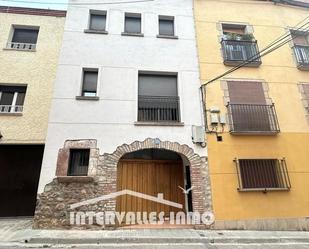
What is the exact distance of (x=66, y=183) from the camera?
6.18 metres

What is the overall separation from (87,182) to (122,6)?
23.1 ft

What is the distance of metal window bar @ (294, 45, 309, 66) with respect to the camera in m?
8.65

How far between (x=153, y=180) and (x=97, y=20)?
6583 millimetres

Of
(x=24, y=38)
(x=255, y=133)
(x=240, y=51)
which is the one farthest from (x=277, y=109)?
(x=24, y=38)

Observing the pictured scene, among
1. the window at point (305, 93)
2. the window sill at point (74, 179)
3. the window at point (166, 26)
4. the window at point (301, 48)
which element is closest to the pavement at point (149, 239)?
the window sill at point (74, 179)

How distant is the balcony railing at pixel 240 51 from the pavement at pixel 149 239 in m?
5.90

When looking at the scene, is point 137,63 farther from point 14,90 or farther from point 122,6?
point 14,90

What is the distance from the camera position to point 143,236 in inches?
211

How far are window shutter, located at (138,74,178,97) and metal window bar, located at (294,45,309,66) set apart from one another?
5.12m

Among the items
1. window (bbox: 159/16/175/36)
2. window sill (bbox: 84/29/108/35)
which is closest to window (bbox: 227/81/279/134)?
window (bbox: 159/16/175/36)

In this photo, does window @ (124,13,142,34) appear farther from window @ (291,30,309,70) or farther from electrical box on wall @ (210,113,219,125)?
window @ (291,30,309,70)

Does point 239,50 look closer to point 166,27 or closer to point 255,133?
point 166,27

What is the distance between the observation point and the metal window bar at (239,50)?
8414mm

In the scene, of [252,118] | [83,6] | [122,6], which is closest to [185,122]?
[252,118]
